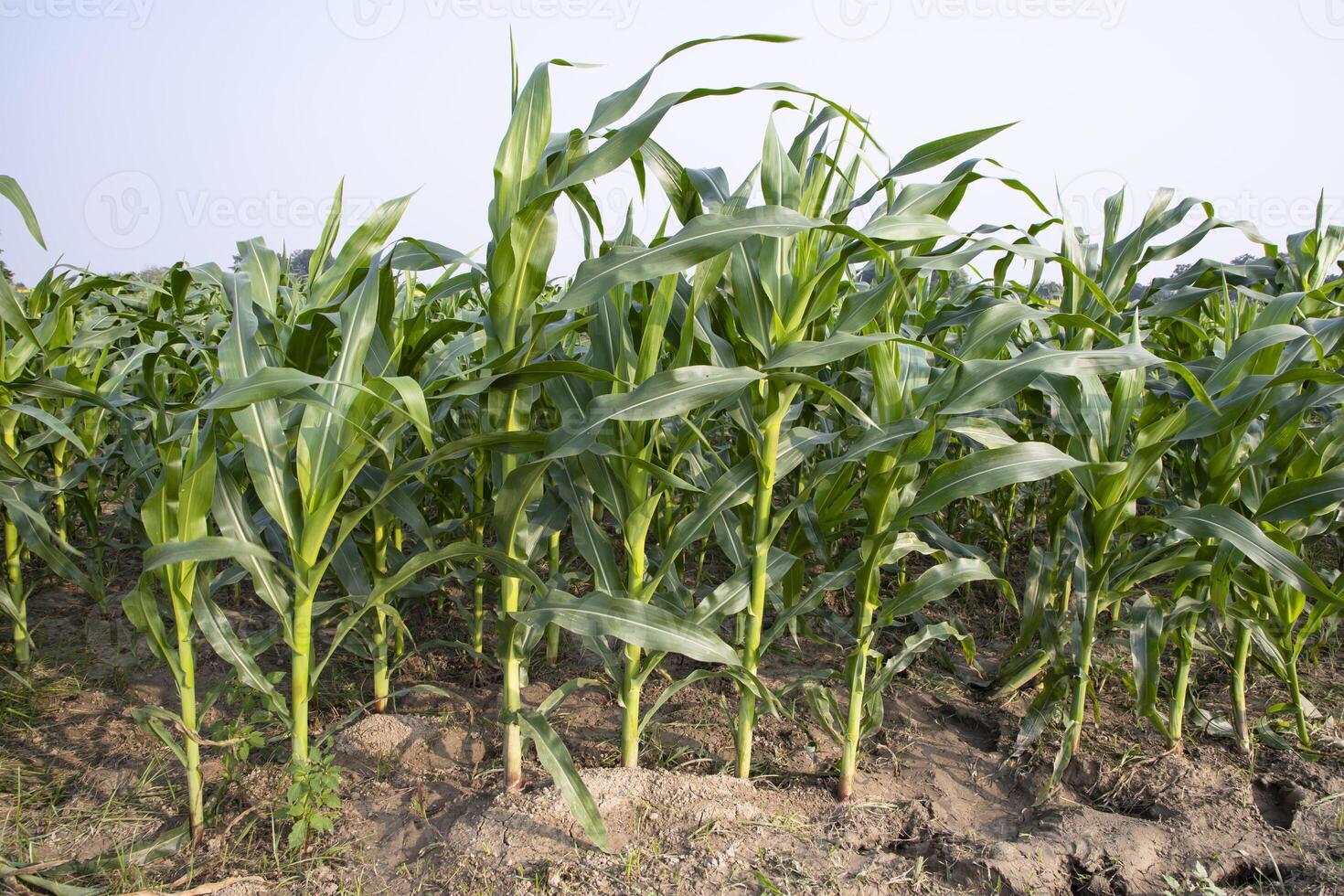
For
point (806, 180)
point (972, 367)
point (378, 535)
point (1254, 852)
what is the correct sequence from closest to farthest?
point (972, 367) → point (1254, 852) → point (806, 180) → point (378, 535)

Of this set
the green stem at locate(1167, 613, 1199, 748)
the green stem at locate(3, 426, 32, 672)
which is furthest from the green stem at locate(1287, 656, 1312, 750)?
the green stem at locate(3, 426, 32, 672)

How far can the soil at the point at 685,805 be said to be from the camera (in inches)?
75.2

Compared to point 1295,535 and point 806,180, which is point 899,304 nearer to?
point 806,180

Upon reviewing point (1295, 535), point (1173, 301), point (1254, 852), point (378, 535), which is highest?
point (1173, 301)

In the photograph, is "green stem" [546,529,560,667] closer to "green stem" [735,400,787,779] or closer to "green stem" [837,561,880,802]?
"green stem" [735,400,787,779]

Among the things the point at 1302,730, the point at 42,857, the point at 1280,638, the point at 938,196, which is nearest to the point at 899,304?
the point at 938,196

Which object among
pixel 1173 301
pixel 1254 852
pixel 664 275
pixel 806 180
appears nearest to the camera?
pixel 664 275

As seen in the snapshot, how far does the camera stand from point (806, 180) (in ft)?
7.32

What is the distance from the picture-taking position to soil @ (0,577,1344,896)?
191 cm

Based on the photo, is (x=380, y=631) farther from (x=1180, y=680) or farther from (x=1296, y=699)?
(x=1296, y=699)

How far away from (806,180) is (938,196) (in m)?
0.35

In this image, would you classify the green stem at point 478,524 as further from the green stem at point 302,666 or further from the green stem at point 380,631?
the green stem at point 302,666

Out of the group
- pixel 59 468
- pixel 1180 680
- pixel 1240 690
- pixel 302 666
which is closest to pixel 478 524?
pixel 302 666

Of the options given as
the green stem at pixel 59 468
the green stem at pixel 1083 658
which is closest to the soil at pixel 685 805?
the green stem at pixel 1083 658
